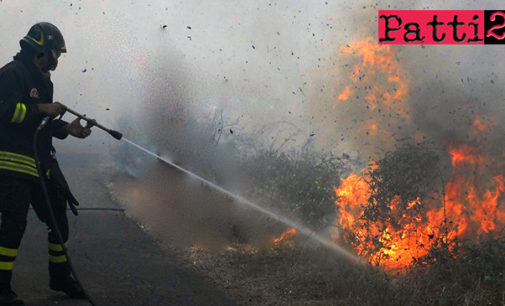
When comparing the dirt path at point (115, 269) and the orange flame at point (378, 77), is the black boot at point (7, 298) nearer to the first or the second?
the dirt path at point (115, 269)

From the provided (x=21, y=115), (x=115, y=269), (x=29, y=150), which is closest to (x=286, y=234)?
(x=115, y=269)

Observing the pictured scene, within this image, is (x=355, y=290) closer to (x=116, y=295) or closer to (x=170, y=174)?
(x=116, y=295)

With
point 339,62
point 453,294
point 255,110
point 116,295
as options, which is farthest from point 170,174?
point 453,294

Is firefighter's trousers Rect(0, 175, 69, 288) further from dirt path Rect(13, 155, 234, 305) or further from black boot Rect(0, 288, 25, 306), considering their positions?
dirt path Rect(13, 155, 234, 305)

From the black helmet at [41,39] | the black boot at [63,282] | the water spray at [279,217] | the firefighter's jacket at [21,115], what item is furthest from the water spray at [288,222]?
the black helmet at [41,39]

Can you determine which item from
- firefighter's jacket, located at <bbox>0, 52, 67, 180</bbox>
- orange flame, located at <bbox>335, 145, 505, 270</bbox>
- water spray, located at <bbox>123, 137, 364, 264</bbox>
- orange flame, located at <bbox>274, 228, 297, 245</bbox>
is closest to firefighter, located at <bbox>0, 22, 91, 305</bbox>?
firefighter's jacket, located at <bbox>0, 52, 67, 180</bbox>

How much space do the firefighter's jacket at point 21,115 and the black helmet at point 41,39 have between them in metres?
0.10

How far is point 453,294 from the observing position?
4023mm

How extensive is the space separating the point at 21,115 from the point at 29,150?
36 cm

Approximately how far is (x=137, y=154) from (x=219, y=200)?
3.80 meters

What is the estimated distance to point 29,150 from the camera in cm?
410

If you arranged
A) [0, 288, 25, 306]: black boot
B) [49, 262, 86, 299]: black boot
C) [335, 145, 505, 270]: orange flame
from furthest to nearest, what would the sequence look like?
[335, 145, 505, 270]: orange flame
[49, 262, 86, 299]: black boot
[0, 288, 25, 306]: black boot

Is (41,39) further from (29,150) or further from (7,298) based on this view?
(7,298)

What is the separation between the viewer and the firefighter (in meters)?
3.84
